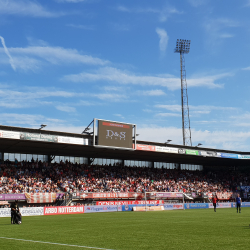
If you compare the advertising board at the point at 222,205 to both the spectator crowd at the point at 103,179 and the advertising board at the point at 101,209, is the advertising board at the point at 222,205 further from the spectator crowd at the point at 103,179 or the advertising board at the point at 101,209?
the advertising board at the point at 101,209

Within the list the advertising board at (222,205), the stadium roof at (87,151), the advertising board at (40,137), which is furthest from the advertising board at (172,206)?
the advertising board at (40,137)

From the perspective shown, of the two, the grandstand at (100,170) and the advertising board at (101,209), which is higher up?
the grandstand at (100,170)

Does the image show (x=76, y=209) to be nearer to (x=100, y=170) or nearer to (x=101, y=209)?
(x=101, y=209)

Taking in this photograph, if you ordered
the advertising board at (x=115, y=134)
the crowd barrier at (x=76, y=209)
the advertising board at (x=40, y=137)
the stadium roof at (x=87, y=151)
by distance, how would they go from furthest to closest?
the advertising board at (x=115, y=134) < the stadium roof at (x=87, y=151) < the advertising board at (x=40, y=137) < the crowd barrier at (x=76, y=209)

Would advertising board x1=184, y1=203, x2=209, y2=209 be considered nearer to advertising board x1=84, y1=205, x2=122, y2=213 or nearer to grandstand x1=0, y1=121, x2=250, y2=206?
grandstand x1=0, y1=121, x2=250, y2=206

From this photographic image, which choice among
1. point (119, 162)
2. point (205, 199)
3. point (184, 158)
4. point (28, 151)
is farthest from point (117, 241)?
point (184, 158)

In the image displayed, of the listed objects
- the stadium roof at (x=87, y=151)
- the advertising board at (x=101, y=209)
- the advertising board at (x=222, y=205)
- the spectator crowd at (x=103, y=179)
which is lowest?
the advertising board at (x=222, y=205)

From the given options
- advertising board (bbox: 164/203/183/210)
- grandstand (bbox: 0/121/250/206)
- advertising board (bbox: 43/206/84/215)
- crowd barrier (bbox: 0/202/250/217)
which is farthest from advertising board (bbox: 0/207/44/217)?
advertising board (bbox: 164/203/183/210)

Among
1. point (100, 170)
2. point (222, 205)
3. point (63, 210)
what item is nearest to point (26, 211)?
point (63, 210)

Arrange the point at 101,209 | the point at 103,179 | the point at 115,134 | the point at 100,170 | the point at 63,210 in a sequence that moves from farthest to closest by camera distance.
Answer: the point at 100,170 < the point at 103,179 < the point at 115,134 < the point at 101,209 < the point at 63,210

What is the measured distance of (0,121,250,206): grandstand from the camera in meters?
45.7

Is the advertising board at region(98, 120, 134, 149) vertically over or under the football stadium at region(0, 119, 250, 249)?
over

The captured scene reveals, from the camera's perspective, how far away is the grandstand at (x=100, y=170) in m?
45.7

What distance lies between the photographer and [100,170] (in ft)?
192
